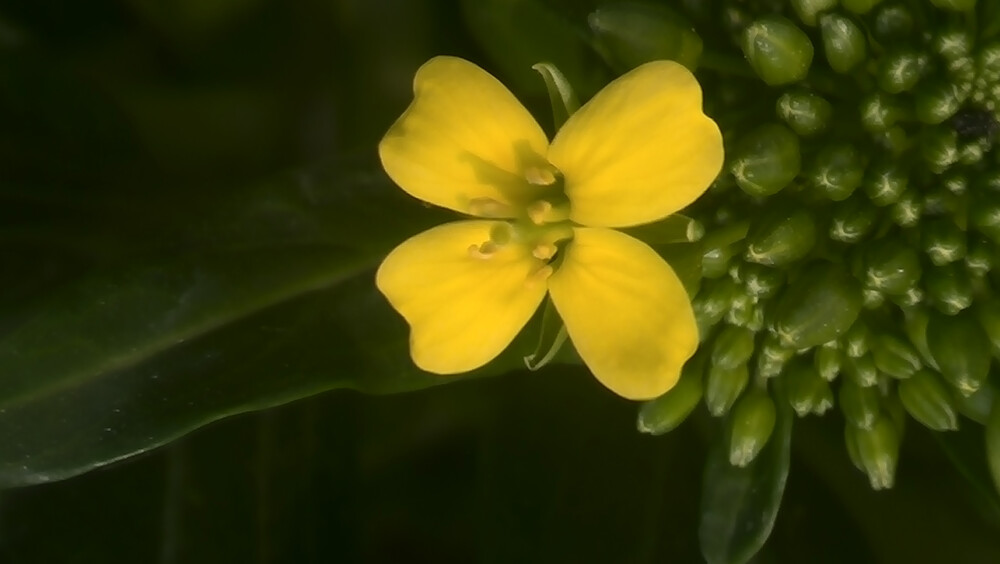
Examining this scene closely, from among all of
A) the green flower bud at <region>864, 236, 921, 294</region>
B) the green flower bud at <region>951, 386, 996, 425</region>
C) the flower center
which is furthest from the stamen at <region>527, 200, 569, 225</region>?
the green flower bud at <region>951, 386, 996, 425</region>

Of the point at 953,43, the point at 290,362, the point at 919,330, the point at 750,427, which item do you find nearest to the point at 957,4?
the point at 953,43

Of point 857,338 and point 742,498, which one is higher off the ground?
point 857,338

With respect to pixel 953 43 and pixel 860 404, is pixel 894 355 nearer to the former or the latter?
pixel 860 404

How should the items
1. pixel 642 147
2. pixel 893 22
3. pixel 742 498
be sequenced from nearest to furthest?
pixel 642 147, pixel 893 22, pixel 742 498

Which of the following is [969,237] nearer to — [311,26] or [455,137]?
[455,137]

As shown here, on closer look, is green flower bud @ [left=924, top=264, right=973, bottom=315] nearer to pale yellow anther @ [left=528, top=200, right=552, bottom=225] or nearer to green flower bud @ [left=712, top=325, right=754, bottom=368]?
green flower bud @ [left=712, top=325, right=754, bottom=368]

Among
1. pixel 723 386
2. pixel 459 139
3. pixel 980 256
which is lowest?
pixel 723 386

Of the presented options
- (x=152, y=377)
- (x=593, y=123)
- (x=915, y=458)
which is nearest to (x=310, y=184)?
(x=152, y=377)
